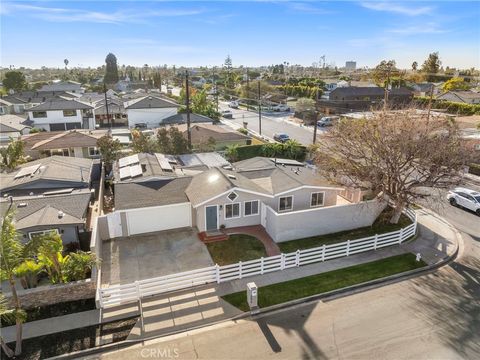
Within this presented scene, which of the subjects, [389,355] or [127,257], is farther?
[127,257]

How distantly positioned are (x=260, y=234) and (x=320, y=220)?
422 cm

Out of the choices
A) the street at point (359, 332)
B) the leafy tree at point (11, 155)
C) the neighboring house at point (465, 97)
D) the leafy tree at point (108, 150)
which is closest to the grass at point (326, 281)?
the street at point (359, 332)

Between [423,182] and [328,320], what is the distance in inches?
461

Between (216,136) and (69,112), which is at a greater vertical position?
(69,112)

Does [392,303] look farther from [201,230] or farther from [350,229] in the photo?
[201,230]

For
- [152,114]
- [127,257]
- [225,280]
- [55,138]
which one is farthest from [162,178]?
[152,114]

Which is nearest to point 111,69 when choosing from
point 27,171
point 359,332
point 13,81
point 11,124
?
point 13,81

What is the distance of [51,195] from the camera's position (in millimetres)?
24047

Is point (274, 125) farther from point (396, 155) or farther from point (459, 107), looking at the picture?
point (396, 155)

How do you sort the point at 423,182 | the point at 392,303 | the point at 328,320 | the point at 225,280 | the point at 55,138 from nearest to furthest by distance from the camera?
1. the point at 328,320
2. the point at 392,303
3. the point at 225,280
4. the point at 423,182
5. the point at 55,138

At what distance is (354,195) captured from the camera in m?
27.8

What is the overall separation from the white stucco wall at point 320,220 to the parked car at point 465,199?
27.6ft

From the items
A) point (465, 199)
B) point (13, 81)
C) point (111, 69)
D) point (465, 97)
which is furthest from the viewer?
point (111, 69)

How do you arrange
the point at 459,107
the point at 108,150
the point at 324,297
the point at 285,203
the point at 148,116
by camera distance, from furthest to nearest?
the point at 459,107, the point at 148,116, the point at 108,150, the point at 285,203, the point at 324,297
